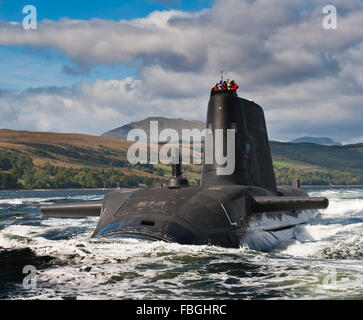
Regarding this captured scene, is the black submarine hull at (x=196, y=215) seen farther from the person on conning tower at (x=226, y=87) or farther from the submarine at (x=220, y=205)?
the person on conning tower at (x=226, y=87)

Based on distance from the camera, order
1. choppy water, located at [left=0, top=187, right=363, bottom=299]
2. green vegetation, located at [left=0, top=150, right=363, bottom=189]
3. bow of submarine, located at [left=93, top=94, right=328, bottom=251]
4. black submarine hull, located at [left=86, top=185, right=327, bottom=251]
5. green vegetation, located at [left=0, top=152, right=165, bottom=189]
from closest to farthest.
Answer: choppy water, located at [left=0, top=187, right=363, bottom=299] < black submarine hull, located at [left=86, top=185, right=327, bottom=251] < bow of submarine, located at [left=93, top=94, right=328, bottom=251] < green vegetation, located at [left=0, top=150, right=363, bottom=189] < green vegetation, located at [left=0, top=152, right=165, bottom=189]

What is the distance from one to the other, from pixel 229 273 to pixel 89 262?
3173 millimetres

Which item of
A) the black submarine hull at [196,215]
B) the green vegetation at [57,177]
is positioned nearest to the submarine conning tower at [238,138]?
the black submarine hull at [196,215]

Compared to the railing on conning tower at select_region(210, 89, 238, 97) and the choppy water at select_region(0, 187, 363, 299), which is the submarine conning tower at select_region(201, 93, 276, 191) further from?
the choppy water at select_region(0, 187, 363, 299)

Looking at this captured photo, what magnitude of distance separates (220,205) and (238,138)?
17.8 feet

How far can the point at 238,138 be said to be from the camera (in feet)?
62.4

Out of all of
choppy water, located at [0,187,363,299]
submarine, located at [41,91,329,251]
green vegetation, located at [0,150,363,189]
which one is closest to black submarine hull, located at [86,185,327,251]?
submarine, located at [41,91,329,251]

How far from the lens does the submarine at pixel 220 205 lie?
13.0 metres

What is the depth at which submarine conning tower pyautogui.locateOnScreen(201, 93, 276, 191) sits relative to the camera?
1888cm

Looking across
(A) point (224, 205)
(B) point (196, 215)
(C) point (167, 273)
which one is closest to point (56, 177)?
(A) point (224, 205)

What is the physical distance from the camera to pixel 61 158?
620 feet

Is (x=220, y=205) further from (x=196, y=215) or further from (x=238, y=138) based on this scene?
(x=238, y=138)
